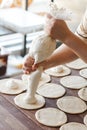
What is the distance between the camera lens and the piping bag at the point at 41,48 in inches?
37.4

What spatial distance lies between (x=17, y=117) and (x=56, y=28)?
0.34 m

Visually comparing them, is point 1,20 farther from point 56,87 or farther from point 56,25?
point 56,25

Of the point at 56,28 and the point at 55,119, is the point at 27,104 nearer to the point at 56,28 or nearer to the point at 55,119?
the point at 55,119

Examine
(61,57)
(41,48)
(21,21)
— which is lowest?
(21,21)

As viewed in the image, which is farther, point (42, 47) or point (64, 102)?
point (64, 102)

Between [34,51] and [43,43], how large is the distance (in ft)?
0.14

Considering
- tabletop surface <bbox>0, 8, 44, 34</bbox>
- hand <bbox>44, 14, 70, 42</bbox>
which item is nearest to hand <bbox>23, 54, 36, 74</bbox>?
hand <bbox>44, 14, 70, 42</bbox>

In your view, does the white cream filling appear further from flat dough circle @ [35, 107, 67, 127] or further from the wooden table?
flat dough circle @ [35, 107, 67, 127]

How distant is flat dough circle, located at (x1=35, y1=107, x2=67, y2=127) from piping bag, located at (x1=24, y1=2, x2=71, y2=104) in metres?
0.08

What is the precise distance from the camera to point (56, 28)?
0.97 meters

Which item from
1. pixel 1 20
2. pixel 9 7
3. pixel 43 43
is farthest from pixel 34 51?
pixel 9 7

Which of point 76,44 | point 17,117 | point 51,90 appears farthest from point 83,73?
point 17,117

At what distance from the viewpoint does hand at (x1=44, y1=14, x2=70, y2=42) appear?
0.96 m

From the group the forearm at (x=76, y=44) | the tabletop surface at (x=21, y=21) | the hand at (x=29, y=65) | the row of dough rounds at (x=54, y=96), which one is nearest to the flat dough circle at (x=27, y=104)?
the row of dough rounds at (x=54, y=96)
